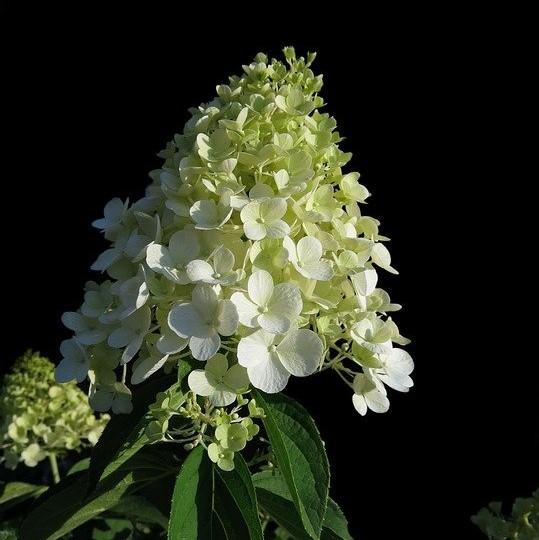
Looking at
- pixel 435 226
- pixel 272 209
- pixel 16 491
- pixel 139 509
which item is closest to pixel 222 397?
pixel 272 209

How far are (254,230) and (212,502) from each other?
338 millimetres

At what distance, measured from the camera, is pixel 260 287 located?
2.79 ft

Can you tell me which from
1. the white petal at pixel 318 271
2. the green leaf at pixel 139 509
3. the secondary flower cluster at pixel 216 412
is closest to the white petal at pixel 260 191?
the white petal at pixel 318 271

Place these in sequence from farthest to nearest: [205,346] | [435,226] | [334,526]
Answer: [435,226] → [334,526] → [205,346]

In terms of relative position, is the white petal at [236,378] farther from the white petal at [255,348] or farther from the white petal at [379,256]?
the white petal at [379,256]

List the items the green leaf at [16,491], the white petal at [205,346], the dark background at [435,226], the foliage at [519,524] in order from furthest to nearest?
the dark background at [435,226] → the green leaf at [16,491] → the foliage at [519,524] → the white petal at [205,346]

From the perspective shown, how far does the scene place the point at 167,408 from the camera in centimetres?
85

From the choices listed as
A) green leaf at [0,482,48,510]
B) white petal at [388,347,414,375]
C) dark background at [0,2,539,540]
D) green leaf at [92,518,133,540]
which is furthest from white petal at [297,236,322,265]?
dark background at [0,2,539,540]

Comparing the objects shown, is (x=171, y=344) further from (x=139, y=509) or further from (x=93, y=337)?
(x=139, y=509)

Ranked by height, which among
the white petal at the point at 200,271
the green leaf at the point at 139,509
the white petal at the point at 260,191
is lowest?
the green leaf at the point at 139,509

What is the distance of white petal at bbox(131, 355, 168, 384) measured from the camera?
2.90 feet

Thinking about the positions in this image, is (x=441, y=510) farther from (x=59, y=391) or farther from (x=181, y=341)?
(x=181, y=341)

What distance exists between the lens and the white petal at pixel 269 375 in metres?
0.84

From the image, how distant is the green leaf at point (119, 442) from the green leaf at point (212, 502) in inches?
3.2
